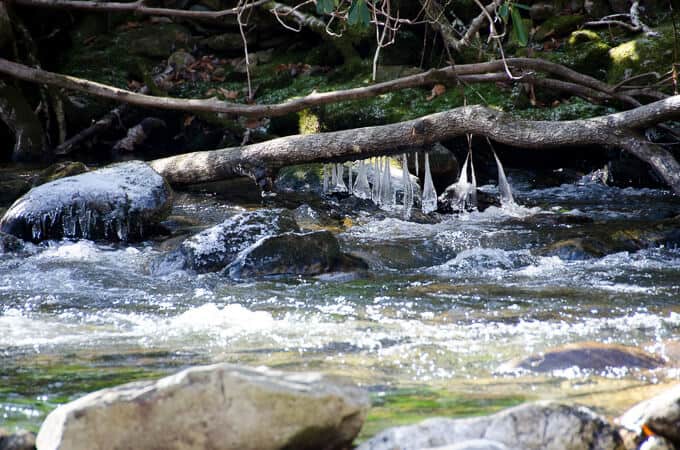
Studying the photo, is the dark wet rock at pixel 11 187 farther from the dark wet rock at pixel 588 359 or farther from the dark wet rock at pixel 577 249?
the dark wet rock at pixel 588 359

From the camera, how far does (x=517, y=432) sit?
2961 mm

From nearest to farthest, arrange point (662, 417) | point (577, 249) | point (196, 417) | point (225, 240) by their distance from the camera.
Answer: point (196, 417) → point (662, 417) → point (577, 249) → point (225, 240)

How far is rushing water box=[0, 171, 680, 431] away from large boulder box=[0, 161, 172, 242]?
0.85 ft

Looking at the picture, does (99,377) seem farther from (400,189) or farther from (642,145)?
(400,189)

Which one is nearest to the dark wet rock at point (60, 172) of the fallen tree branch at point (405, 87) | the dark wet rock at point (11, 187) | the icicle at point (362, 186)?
the dark wet rock at point (11, 187)

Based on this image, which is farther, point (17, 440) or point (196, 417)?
point (17, 440)

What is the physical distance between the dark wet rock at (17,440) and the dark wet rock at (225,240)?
392 cm

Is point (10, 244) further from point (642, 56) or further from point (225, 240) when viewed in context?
point (642, 56)

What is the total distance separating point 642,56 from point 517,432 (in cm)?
935

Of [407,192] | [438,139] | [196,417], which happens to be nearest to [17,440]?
[196,417]

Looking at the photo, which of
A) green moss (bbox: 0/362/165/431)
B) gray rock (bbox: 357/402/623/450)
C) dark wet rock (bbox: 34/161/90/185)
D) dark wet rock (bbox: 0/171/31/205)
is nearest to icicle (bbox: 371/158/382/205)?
dark wet rock (bbox: 34/161/90/185)

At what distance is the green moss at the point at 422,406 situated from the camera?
3342 millimetres

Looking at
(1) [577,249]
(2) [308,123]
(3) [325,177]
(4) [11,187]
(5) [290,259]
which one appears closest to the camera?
(5) [290,259]

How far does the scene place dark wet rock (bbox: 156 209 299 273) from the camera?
7156 millimetres
